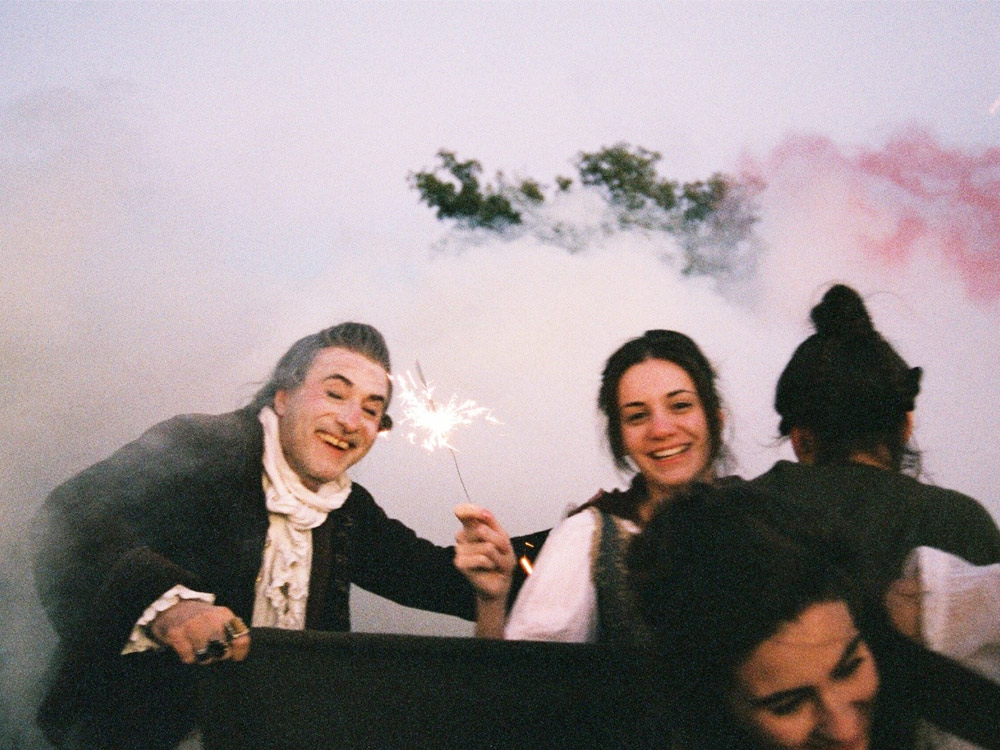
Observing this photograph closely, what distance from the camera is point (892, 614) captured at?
1475 millimetres

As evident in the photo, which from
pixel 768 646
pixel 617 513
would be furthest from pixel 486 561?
pixel 768 646

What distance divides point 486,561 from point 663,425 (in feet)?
2.02

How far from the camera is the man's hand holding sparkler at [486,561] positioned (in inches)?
79.1

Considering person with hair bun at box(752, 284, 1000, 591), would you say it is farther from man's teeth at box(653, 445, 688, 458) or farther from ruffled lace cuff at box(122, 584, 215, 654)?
ruffled lace cuff at box(122, 584, 215, 654)

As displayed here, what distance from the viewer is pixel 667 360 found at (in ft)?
7.77

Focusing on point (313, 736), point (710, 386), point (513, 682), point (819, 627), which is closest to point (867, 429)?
point (710, 386)

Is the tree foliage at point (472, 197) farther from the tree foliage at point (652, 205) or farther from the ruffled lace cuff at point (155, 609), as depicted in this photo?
the ruffled lace cuff at point (155, 609)

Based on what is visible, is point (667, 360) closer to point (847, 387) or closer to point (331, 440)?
point (847, 387)

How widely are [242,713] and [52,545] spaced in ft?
3.93

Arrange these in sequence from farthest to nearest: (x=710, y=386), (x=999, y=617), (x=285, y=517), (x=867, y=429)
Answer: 1. (x=285, y=517)
2. (x=710, y=386)
3. (x=867, y=429)
4. (x=999, y=617)

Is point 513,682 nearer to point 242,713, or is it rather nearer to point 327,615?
point 242,713

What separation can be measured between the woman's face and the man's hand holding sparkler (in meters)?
0.47

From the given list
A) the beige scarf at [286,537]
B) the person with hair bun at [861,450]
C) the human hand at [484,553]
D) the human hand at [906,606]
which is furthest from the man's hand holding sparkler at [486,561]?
the human hand at [906,606]

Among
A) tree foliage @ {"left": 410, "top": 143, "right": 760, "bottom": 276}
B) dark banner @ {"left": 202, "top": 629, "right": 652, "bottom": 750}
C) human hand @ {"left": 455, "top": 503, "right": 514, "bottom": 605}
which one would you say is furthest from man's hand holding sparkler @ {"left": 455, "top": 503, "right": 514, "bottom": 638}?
tree foliage @ {"left": 410, "top": 143, "right": 760, "bottom": 276}
